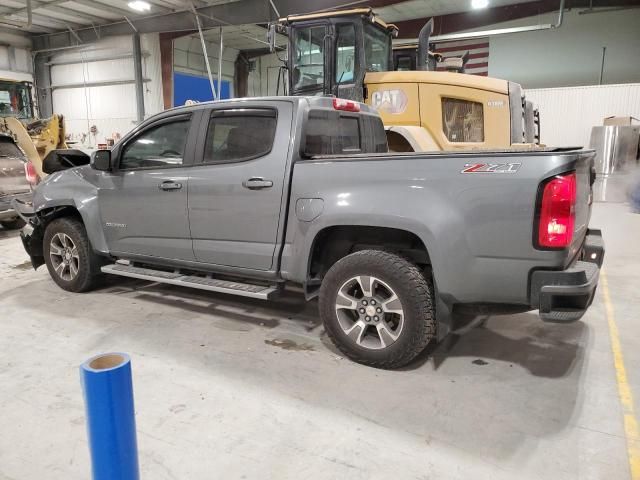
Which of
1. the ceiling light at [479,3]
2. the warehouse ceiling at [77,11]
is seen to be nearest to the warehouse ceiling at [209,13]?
the warehouse ceiling at [77,11]

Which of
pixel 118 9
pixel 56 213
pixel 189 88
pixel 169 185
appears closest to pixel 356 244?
pixel 169 185

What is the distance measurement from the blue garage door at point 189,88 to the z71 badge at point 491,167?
16.9 meters

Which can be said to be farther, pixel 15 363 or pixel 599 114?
pixel 599 114

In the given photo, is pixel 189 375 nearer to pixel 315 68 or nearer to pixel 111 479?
pixel 111 479

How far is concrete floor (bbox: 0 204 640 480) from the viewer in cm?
223

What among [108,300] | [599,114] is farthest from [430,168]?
[599,114]

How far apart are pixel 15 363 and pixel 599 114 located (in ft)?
50.8

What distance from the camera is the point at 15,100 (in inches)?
528

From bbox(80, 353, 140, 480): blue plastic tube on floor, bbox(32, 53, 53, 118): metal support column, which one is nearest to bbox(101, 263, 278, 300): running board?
bbox(80, 353, 140, 480): blue plastic tube on floor

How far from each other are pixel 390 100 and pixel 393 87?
0.18 meters

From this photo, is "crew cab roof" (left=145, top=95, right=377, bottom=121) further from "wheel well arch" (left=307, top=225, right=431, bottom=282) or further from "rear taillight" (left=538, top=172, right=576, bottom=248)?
"rear taillight" (left=538, top=172, right=576, bottom=248)

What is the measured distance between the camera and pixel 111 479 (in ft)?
4.79

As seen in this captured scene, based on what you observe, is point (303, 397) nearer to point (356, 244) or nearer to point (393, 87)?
point (356, 244)

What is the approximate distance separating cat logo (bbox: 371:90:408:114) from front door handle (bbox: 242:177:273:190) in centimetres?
379
